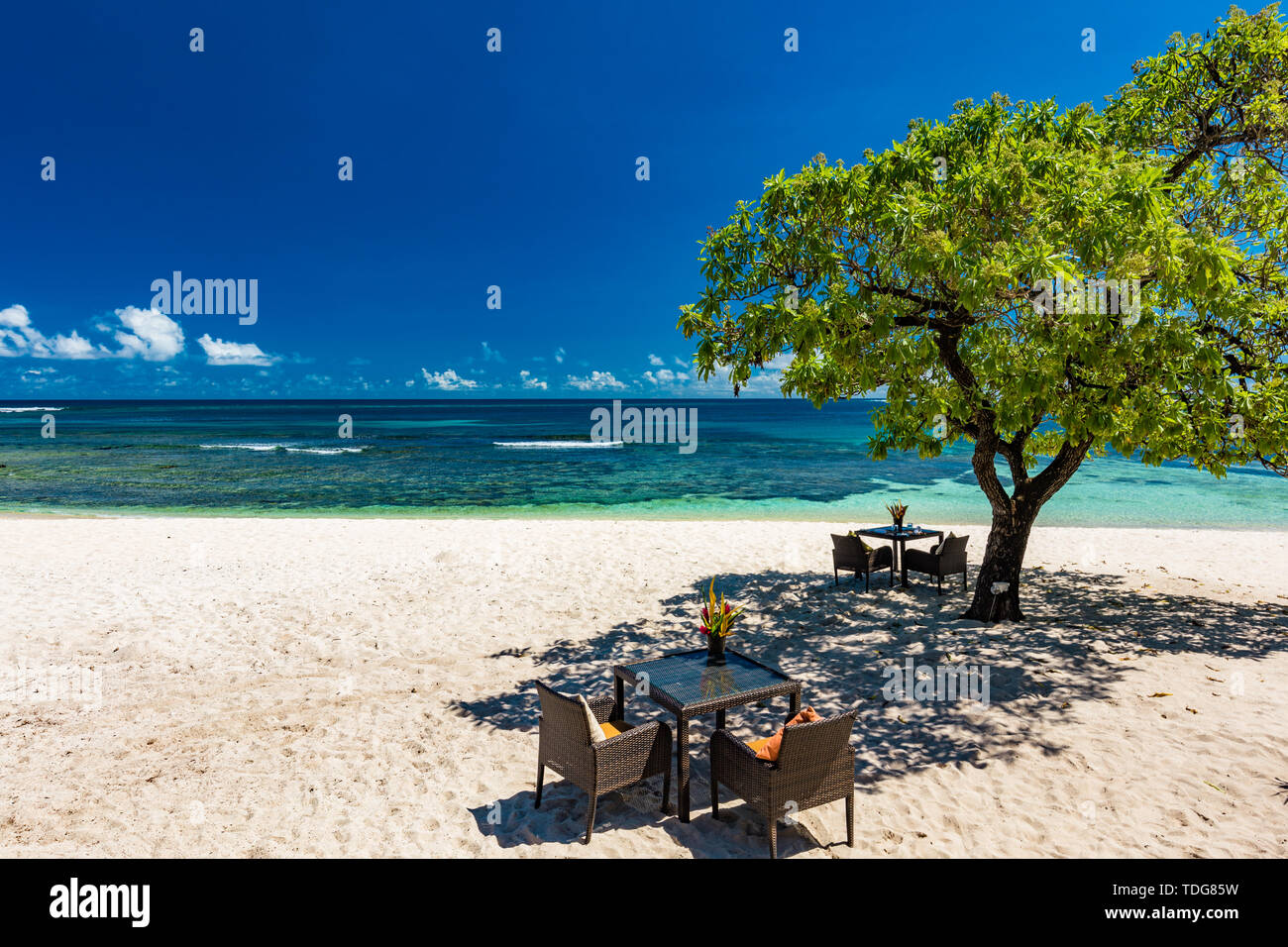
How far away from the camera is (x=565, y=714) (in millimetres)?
4898

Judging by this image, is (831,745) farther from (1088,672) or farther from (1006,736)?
(1088,672)

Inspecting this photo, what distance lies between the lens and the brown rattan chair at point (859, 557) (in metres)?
11.4

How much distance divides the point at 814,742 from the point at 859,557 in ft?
24.0

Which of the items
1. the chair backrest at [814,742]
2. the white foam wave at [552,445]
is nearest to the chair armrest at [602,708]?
the chair backrest at [814,742]

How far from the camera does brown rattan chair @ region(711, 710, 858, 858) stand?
14.7 feet

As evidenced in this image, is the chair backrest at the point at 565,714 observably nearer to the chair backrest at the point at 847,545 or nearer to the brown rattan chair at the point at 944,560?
the chair backrest at the point at 847,545

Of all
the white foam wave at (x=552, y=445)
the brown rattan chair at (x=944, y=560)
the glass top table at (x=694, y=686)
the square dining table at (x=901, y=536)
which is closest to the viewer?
the glass top table at (x=694, y=686)

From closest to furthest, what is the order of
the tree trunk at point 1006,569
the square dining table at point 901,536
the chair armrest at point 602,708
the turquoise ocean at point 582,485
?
the chair armrest at point 602,708 → the tree trunk at point 1006,569 → the square dining table at point 901,536 → the turquoise ocean at point 582,485

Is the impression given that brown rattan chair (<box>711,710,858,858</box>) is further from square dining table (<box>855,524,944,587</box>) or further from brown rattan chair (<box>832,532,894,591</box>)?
square dining table (<box>855,524,944,587</box>)

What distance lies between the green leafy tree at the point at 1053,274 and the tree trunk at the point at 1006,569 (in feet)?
0.17

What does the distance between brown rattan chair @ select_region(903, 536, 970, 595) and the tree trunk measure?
122cm
